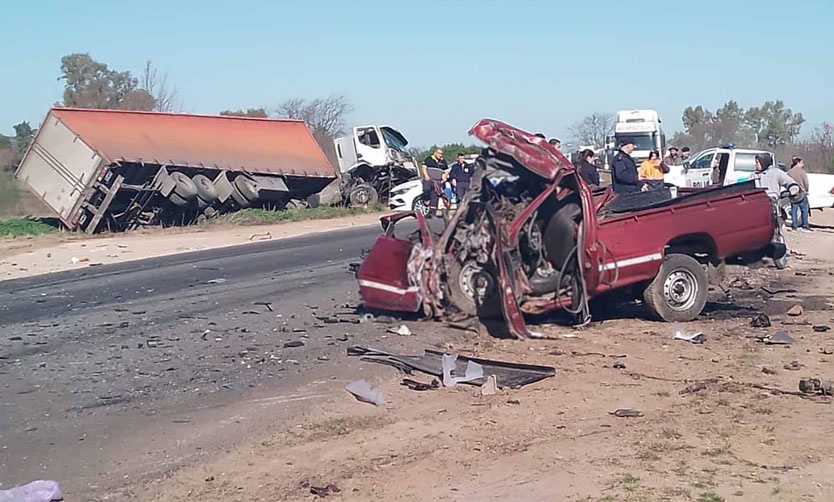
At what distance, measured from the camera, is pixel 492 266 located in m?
9.48

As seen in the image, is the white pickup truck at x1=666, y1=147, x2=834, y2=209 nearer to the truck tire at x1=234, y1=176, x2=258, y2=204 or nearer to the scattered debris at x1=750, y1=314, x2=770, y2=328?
the truck tire at x1=234, y1=176, x2=258, y2=204

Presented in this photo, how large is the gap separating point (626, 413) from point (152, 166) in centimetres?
1986

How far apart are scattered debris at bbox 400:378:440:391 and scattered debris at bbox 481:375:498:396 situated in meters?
0.41

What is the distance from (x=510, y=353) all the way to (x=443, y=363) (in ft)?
3.69

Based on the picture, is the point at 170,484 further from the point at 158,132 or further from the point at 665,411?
the point at 158,132

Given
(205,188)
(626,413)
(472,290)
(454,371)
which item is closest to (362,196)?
(205,188)

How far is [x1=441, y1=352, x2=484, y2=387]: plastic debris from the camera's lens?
7.75 metres

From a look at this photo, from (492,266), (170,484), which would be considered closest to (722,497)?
(170,484)

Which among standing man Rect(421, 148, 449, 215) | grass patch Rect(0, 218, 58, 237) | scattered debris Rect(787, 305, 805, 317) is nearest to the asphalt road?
scattered debris Rect(787, 305, 805, 317)

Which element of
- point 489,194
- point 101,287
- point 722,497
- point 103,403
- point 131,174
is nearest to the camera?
point 722,497

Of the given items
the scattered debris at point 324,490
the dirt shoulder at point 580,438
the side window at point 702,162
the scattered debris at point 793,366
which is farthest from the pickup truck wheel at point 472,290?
the side window at point 702,162

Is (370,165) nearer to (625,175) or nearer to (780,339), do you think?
(625,175)

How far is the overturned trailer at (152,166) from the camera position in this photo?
23969 mm

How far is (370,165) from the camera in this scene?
31391 millimetres
